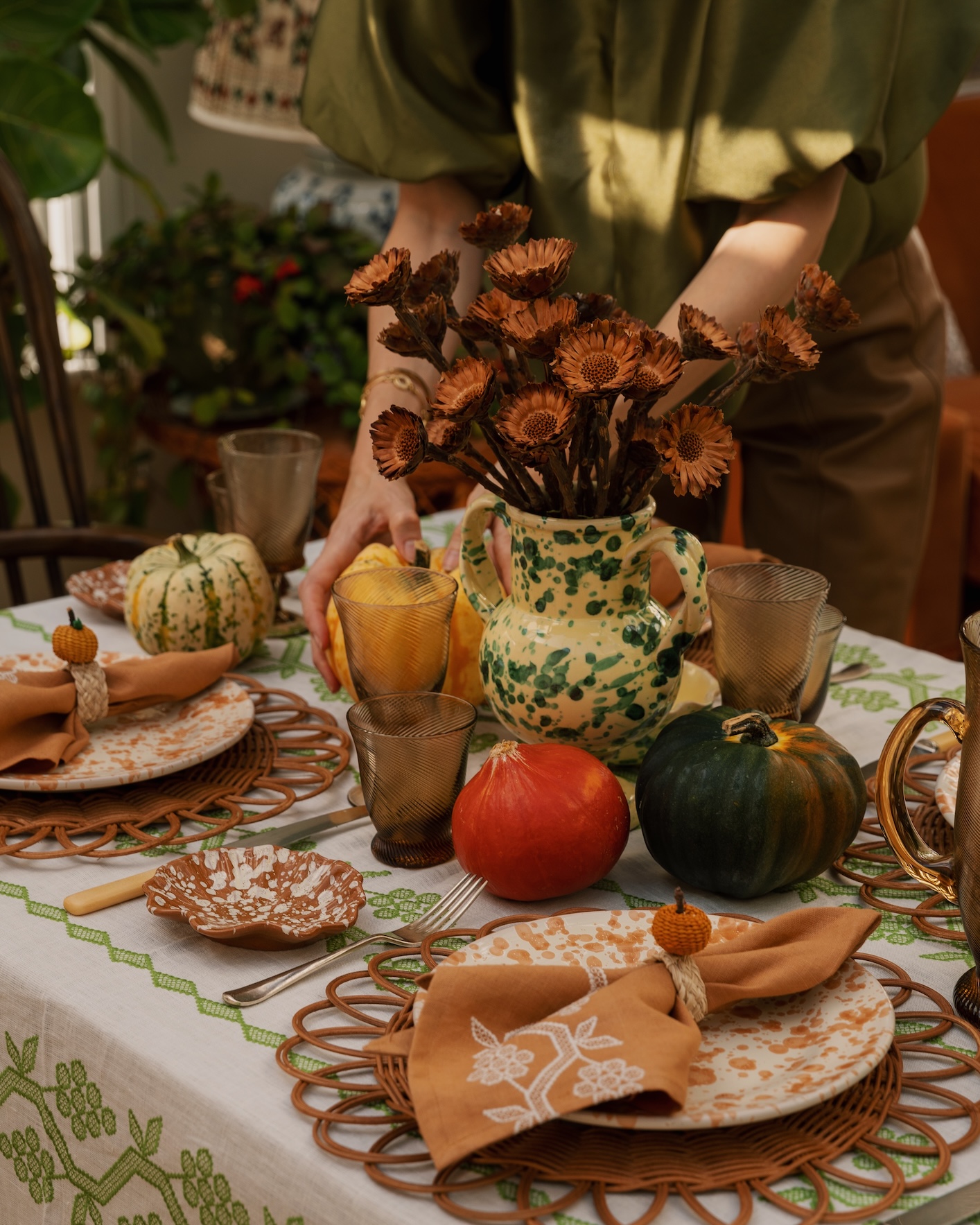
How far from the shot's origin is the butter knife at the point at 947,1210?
0.52 meters

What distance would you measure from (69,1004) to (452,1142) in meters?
0.24

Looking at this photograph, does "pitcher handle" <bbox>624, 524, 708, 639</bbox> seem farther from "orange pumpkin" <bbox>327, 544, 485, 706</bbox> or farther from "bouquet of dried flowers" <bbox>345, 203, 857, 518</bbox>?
"orange pumpkin" <bbox>327, 544, 485, 706</bbox>

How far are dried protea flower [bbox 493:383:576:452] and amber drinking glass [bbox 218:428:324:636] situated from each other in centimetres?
44

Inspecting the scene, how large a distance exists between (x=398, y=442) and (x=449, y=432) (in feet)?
0.11

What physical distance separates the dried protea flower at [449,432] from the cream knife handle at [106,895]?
0.95 feet

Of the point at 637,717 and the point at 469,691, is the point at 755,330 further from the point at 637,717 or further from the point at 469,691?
the point at 469,691

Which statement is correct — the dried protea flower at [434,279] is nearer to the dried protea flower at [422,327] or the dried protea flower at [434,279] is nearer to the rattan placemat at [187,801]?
the dried protea flower at [422,327]

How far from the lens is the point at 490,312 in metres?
0.76

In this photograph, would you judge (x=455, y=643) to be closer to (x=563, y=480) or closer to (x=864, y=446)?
(x=563, y=480)

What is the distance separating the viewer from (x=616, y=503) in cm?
84

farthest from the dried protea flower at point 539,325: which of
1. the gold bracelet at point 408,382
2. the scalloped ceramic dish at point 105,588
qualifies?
the scalloped ceramic dish at point 105,588

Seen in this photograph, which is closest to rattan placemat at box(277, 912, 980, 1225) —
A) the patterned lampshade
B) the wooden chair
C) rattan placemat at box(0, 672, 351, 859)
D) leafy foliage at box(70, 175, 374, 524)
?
rattan placemat at box(0, 672, 351, 859)

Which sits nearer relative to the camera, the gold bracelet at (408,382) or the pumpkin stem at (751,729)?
the pumpkin stem at (751,729)

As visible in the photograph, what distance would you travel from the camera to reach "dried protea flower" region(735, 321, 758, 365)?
2.58 feet
